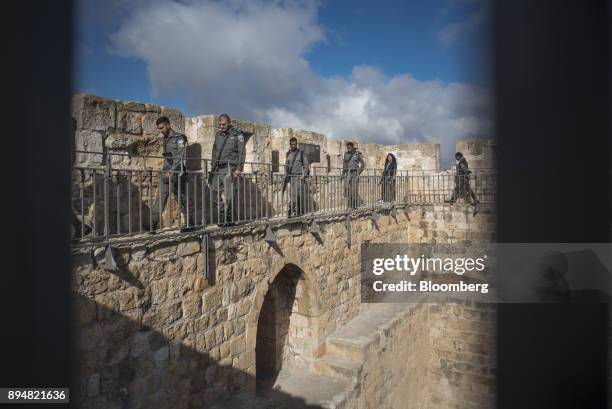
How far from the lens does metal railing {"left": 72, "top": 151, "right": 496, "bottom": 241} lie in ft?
11.6

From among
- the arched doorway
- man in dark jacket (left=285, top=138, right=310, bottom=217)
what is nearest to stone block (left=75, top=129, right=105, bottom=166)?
man in dark jacket (left=285, top=138, right=310, bottom=217)

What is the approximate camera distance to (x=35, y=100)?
107 cm

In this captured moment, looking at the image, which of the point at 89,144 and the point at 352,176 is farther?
the point at 352,176

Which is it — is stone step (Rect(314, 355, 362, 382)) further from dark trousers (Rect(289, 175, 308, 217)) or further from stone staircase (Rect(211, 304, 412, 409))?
dark trousers (Rect(289, 175, 308, 217))

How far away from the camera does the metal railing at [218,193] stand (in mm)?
3533

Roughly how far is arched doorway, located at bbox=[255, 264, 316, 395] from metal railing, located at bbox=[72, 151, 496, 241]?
46.4 inches

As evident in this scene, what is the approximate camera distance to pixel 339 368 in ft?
19.7

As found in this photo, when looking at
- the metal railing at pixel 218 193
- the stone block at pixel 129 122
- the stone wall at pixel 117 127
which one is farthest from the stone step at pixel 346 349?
the stone block at pixel 129 122

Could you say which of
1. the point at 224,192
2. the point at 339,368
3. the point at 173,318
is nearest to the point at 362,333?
the point at 339,368

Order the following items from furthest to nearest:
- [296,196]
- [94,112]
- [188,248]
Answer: [296,196] < [94,112] < [188,248]

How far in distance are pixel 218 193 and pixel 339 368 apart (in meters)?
3.20

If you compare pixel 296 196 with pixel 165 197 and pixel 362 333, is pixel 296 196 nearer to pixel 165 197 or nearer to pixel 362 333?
pixel 165 197

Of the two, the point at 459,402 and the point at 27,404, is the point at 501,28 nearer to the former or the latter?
the point at 27,404

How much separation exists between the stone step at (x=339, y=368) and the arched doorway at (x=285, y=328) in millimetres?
252
